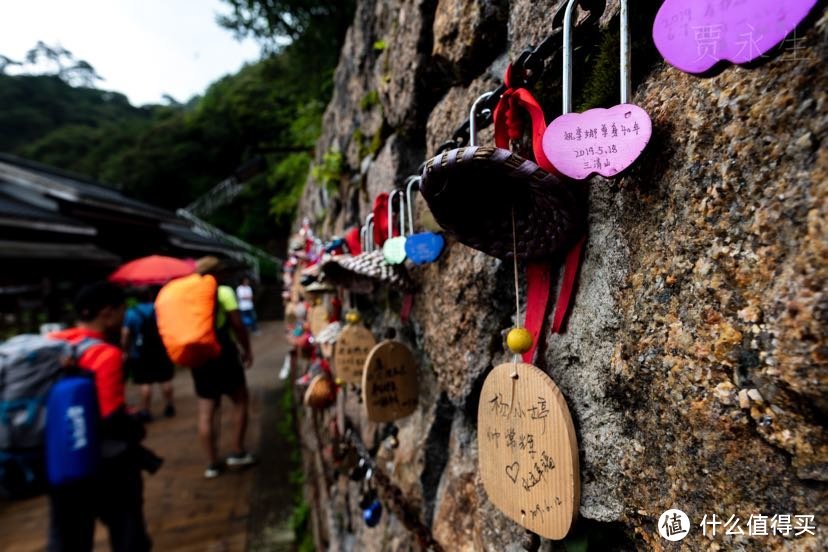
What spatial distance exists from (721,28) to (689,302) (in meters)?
0.26

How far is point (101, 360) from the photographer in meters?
1.79

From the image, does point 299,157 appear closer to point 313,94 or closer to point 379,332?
point 313,94

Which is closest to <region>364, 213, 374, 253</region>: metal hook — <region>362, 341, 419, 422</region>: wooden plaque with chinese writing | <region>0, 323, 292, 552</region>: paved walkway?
<region>362, 341, 419, 422</region>: wooden plaque with chinese writing

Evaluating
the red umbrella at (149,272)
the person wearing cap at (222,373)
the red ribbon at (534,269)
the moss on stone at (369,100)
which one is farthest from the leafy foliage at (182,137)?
the red ribbon at (534,269)

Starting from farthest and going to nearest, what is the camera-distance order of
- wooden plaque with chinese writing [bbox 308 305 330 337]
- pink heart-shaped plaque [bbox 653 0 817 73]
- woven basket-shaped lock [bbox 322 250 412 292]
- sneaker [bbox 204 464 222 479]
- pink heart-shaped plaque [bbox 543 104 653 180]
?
sneaker [bbox 204 464 222 479], wooden plaque with chinese writing [bbox 308 305 330 337], woven basket-shaped lock [bbox 322 250 412 292], pink heart-shaped plaque [bbox 543 104 653 180], pink heart-shaped plaque [bbox 653 0 817 73]

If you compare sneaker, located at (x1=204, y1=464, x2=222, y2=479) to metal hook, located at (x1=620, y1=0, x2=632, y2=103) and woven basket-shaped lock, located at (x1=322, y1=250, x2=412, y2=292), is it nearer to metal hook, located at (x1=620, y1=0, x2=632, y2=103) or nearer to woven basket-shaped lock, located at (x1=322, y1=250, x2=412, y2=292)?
woven basket-shaped lock, located at (x1=322, y1=250, x2=412, y2=292)

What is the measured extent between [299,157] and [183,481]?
411 cm

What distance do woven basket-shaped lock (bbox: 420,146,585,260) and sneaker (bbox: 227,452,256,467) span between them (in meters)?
3.84

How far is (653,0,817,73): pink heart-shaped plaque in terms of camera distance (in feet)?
1.09

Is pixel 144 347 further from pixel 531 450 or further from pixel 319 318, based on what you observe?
pixel 531 450

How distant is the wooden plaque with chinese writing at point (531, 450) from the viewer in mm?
542

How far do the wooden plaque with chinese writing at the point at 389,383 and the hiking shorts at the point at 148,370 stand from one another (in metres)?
4.13

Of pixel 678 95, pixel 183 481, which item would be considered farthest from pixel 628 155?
pixel 183 481

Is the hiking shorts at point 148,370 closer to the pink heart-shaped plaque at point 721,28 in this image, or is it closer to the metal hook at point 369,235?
the metal hook at point 369,235
